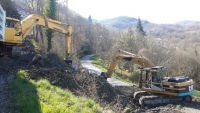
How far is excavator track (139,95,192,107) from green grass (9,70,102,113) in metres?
6.80

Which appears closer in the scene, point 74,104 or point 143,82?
point 74,104

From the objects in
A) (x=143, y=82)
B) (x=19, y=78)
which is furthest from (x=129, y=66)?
(x=19, y=78)

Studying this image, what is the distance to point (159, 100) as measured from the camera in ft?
47.0

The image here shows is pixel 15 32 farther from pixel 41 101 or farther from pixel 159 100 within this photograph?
pixel 159 100

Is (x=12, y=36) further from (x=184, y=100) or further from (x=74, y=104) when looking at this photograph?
(x=184, y=100)

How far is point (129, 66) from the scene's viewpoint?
3600cm

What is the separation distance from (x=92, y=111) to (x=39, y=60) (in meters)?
7.31

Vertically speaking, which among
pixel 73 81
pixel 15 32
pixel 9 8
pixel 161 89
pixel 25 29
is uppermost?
pixel 9 8

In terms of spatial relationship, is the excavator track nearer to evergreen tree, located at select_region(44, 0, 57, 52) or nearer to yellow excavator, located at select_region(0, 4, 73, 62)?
yellow excavator, located at select_region(0, 4, 73, 62)

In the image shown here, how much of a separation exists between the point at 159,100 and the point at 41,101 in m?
9.15

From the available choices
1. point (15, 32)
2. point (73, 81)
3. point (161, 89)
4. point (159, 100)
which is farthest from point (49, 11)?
point (159, 100)

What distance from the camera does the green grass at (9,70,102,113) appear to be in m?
6.68

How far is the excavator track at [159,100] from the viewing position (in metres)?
14.1

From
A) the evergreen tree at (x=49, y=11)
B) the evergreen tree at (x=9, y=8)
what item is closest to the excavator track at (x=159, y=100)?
the evergreen tree at (x=49, y=11)
